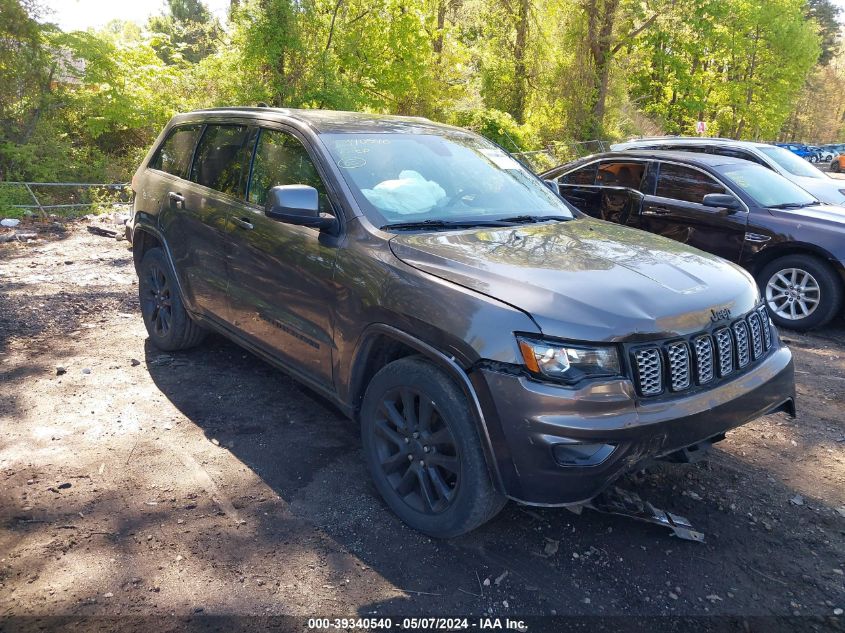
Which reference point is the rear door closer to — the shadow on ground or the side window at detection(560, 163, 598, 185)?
the side window at detection(560, 163, 598, 185)

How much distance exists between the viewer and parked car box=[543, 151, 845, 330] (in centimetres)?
670

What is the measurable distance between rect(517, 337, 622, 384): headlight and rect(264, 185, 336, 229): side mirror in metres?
1.33

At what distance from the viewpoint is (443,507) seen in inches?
121

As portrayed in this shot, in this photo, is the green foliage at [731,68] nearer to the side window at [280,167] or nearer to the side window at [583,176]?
the side window at [583,176]

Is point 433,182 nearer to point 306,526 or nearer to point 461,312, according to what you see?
point 461,312

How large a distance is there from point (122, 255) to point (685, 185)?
7.25 m

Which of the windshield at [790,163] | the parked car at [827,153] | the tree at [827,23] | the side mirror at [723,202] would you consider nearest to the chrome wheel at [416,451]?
the side mirror at [723,202]

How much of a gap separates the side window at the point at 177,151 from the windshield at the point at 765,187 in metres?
5.58

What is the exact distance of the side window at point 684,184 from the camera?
294 inches

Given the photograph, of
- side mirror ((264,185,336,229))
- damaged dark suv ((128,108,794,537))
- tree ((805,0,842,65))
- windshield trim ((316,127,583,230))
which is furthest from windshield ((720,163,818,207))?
tree ((805,0,842,65))

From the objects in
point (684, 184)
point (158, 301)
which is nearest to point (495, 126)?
point (684, 184)

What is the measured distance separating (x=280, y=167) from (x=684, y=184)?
5230 millimetres

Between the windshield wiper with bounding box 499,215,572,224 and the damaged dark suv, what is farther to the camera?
the windshield wiper with bounding box 499,215,572,224

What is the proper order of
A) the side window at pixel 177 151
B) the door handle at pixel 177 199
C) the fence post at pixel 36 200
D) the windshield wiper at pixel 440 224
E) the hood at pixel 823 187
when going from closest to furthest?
the windshield wiper at pixel 440 224, the door handle at pixel 177 199, the side window at pixel 177 151, the hood at pixel 823 187, the fence post at pixel 36 200
